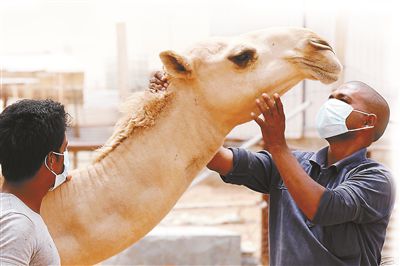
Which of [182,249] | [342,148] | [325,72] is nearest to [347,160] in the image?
[342,148]

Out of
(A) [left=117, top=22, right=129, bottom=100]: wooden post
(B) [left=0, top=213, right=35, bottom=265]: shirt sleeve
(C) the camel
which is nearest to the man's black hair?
(B) [left=0, top=213, right=35, bottom=265]: shirt sleeve

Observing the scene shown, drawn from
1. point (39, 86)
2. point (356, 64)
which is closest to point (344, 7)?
point (356, 64)

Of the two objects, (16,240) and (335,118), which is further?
(335,118)

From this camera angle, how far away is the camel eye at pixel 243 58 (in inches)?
124

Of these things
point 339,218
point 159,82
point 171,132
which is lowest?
point 339,218

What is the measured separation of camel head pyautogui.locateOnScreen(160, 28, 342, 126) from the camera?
3.08 metres

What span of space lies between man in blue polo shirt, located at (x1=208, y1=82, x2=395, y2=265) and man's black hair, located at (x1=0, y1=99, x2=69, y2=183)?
1.00 m

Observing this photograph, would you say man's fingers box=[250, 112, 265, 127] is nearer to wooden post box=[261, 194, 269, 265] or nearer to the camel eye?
the camel eye

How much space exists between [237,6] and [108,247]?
1054cm

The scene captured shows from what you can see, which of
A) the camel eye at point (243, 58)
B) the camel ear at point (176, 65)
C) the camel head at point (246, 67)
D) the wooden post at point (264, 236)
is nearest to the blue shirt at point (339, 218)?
the camel head at point (246, 67)

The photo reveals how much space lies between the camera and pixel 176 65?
10.3 feet

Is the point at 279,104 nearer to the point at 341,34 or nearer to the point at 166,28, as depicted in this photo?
the point at 341,34

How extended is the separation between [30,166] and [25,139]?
0.10m

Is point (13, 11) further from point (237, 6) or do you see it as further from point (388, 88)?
point (388, 88)
